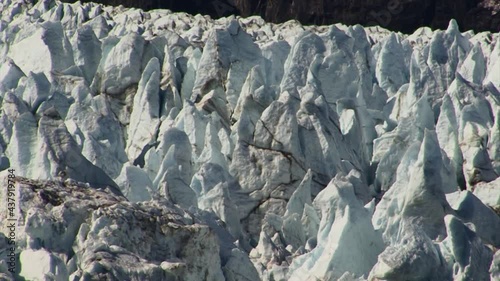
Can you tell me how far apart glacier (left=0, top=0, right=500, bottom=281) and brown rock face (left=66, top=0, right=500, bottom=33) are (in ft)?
30.5

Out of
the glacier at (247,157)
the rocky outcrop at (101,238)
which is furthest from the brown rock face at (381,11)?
the rocky outcrop at (101,238)

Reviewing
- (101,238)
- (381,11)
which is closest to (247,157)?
(101,238)

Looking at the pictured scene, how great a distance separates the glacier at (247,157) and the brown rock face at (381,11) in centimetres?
929

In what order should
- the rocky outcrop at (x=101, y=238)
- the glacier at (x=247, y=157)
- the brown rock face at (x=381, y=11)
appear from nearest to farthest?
the rocky outcrop at (x=101, y=238)
the glacier at (x=247, y=157)
the brown rock face at (x=381, y=11)

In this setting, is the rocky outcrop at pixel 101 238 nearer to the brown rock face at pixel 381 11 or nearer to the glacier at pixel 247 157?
the glacier at pixel 247 157

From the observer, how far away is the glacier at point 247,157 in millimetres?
7742

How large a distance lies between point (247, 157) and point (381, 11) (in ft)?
65.0

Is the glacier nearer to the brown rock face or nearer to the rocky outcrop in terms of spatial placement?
the rocky outcrop

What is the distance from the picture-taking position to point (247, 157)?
13.2m

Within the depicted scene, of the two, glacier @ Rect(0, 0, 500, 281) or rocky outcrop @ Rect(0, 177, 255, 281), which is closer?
rocky outcrop @ Rect(0, 177, 255, 281)

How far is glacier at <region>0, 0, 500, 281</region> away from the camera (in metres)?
7.74

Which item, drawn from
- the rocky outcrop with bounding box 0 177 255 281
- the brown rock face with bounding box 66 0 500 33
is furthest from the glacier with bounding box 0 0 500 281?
the brown rock face with bounding box 66 0 500 33

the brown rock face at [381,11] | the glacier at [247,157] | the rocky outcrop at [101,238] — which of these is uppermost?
the rocky outcrop at [101,238]

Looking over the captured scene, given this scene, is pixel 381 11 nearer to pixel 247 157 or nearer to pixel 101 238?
pixel 247 157
